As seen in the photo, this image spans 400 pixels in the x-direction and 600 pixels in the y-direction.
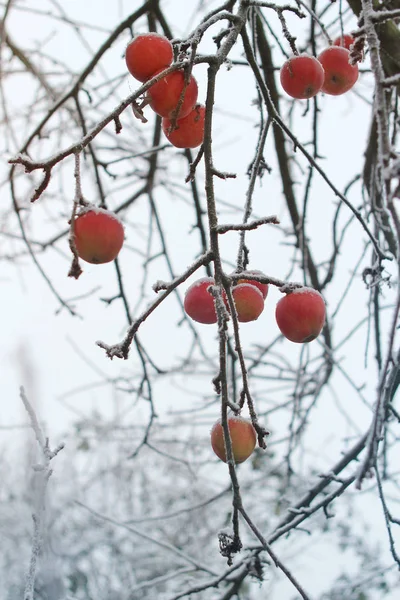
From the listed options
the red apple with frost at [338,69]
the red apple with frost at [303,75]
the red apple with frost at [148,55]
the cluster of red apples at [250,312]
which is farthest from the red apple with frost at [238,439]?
the red apple with frost at [338,69]

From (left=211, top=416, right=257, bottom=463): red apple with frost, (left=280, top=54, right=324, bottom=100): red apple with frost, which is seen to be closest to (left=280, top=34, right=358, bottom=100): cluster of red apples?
(left=280, top=54, right=324, bottom=100): red apple with frost

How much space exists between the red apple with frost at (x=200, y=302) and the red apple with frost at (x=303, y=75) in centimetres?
59

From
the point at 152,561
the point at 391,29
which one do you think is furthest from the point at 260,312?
the point at 152,561

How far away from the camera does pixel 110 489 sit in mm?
10031

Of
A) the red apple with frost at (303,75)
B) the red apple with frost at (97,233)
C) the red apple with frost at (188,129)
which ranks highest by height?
the red apple with frost at (303,75)

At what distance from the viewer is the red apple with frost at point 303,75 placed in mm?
1390

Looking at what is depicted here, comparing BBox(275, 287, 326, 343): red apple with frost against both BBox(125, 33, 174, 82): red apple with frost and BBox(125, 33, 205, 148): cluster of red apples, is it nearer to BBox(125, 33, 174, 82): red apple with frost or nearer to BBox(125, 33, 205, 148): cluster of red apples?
BBox(125, 33, 205, 148): cluster of red apples

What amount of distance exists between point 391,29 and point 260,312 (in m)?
1.03

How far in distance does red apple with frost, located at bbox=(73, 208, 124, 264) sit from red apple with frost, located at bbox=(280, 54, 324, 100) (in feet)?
2.25

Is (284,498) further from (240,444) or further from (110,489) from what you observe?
(110,489)

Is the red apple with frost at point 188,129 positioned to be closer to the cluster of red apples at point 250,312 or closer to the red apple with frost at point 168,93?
the red apple with frost at point 168,93

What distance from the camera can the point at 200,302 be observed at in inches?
45.4

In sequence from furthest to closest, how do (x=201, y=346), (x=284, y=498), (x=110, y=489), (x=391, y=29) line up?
(x=110, y=489), (x=201, y=346), (x=284, y=498), (x=391, y=29)

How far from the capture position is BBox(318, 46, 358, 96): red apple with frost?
61.6 inches
